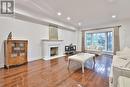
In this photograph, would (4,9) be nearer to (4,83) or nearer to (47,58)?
(4,83)

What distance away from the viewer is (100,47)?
800 centimetres

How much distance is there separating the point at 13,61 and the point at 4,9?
2090 mm

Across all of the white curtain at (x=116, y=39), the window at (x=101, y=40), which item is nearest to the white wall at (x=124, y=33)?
the white curtain at (x=116, y=39)

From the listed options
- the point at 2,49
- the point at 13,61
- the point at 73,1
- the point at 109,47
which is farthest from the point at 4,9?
the point at 109,47

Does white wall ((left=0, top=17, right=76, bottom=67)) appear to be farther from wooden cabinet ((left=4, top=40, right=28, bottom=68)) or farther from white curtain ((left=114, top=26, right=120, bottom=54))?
white curtain ((left=114, top=26, right=120, bottom=54))

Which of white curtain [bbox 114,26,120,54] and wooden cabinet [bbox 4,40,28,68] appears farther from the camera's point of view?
white curtain [bbox 114,26,120,54]

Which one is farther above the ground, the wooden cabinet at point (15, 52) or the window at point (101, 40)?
the window at point (101, 40)

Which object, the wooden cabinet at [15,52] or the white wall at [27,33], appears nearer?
the wooden cabinet at [15,52]

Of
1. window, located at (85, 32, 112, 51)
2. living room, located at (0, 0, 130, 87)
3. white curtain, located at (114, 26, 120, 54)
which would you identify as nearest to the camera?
living room, located at (0, 0, 130, 87)

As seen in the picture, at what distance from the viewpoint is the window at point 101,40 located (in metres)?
7.98

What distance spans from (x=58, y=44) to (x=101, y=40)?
159 inches

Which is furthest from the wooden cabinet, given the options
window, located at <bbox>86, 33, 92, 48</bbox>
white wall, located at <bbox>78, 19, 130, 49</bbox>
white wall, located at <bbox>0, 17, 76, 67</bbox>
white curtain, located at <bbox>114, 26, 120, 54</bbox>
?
window, located at <bbox>86, 33, 92, 48</bbox>

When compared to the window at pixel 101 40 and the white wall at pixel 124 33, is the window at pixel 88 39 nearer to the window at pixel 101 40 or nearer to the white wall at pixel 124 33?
the window at pixel 101 40

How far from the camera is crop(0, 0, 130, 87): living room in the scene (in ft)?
8.82
